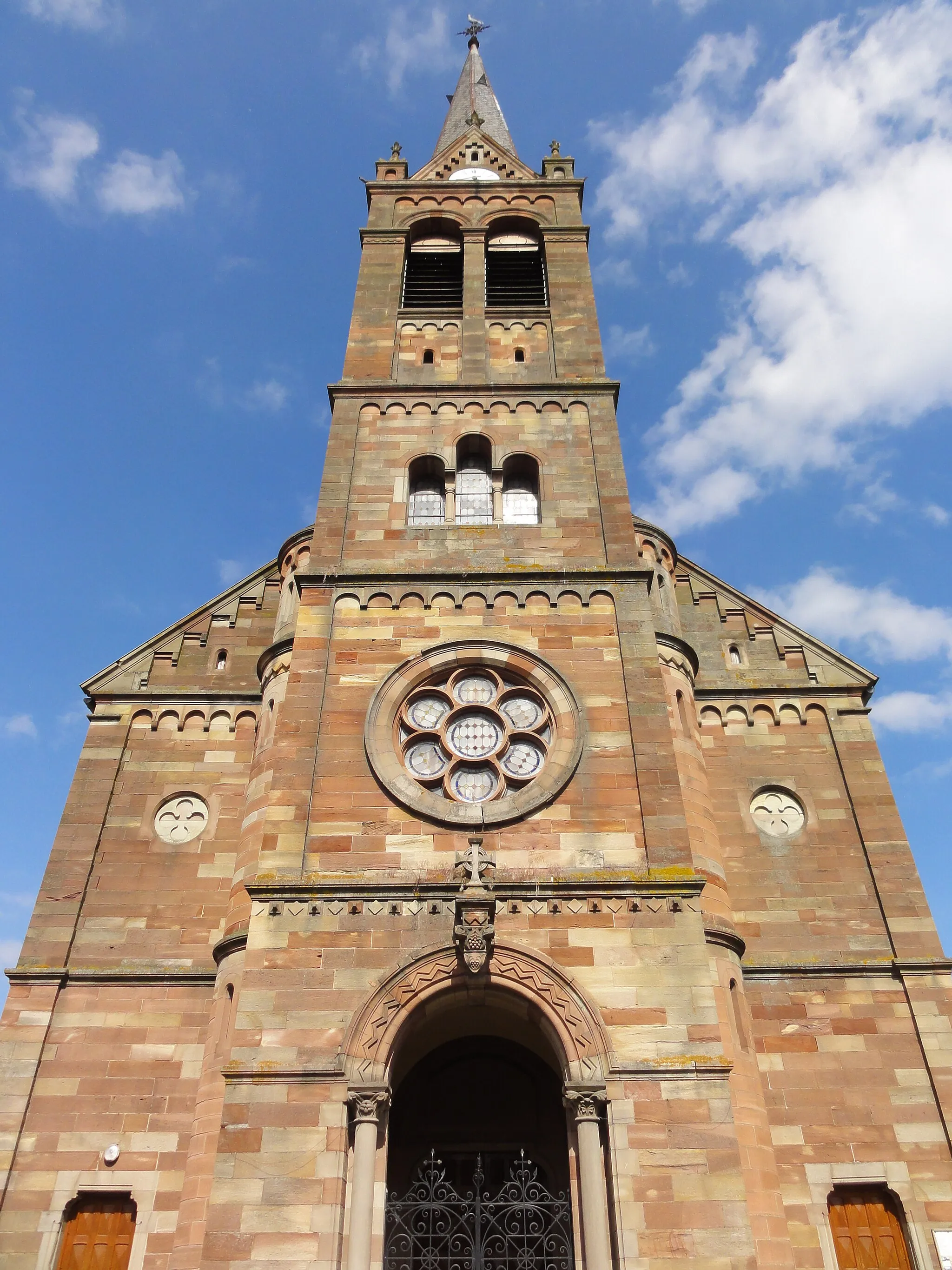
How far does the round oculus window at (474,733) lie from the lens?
12773 mm

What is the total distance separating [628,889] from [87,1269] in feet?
27.5

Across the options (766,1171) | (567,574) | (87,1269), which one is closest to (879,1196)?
(766,1171)

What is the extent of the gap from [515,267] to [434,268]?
5.57ft

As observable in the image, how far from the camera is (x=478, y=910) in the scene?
11266 mm

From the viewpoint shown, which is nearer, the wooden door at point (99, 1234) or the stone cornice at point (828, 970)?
the wooden door at point (99, 1234)

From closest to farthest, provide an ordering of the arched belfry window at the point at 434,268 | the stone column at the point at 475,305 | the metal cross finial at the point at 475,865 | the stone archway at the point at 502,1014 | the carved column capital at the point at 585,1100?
the stone archway at the point at 502,1014, the carved column capital at the point at 585,1100, the metal cross finial at the point at 475,865, the stone column at the point at 475,305, the arched belfry window at the point at 434,268

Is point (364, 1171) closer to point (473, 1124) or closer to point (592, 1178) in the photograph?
point (592, 1178)

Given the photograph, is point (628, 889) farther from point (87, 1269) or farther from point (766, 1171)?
point (87, 1269)

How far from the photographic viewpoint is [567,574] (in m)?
14.8

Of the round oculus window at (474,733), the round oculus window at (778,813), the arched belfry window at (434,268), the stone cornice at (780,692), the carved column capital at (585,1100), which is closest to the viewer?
the carved column capital at (585,1100)

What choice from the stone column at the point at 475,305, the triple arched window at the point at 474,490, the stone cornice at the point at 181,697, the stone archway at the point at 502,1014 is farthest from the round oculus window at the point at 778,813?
the stone column at the point at 475,305

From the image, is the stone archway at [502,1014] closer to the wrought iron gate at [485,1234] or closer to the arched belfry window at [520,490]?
the wrought iron gate at [485,1234]

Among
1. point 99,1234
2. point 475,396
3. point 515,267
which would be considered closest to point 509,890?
point 99,1234

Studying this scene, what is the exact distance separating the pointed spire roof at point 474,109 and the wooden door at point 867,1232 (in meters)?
23.2
